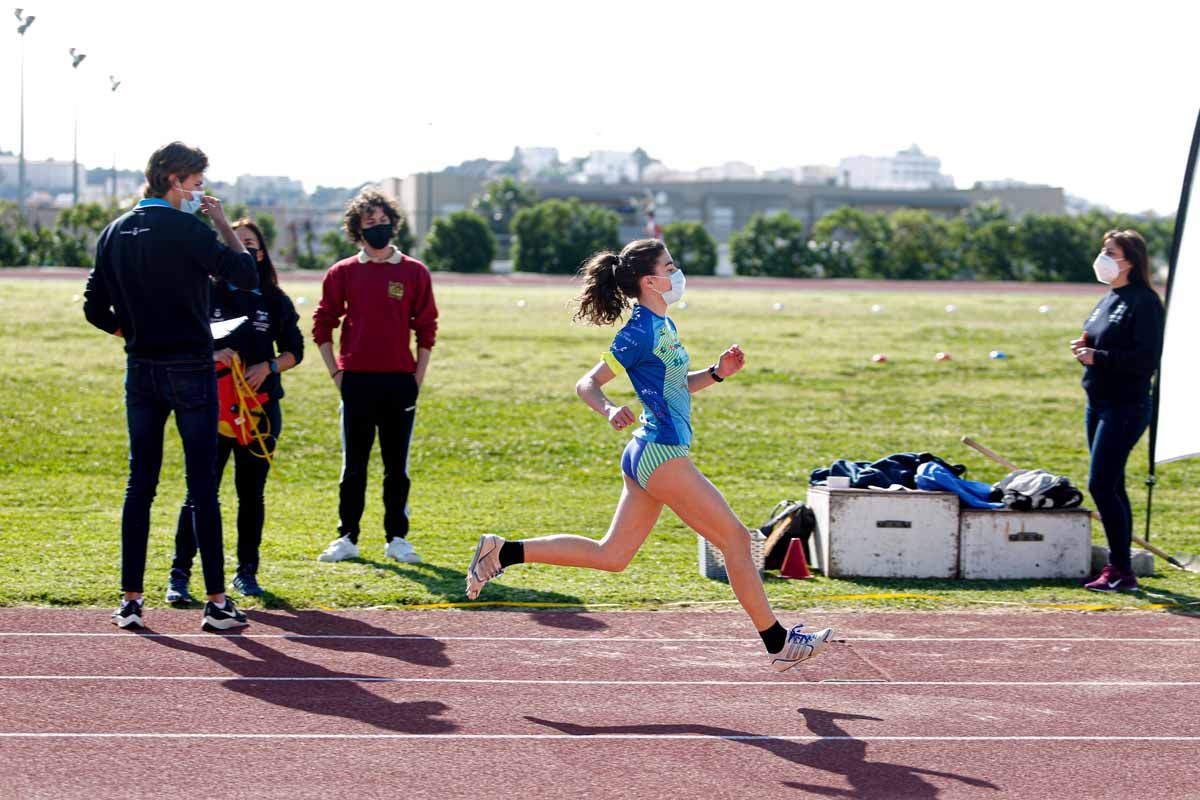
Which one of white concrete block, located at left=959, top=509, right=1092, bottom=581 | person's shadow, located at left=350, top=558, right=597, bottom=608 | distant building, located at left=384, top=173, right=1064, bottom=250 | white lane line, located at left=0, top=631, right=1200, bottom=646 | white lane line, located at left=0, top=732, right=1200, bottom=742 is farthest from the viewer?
distant building, located at left=384, top=173, right=1064, bottom=250

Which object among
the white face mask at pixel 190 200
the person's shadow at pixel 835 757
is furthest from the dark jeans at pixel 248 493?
the person's shadow at pixel 835 757

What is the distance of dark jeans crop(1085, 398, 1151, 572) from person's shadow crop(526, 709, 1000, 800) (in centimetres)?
347

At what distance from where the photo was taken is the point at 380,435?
360 inches

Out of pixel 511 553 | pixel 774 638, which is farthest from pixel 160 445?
pixel 774 638

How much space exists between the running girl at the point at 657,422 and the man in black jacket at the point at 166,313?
1701mm

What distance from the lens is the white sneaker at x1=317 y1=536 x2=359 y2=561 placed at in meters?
9.15

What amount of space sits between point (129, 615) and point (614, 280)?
287 centimetres

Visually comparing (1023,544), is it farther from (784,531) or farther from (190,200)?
(190,200)

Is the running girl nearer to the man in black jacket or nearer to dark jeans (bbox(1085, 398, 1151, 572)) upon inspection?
the man in black jacket

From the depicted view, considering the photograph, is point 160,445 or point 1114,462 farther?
point 1114,462

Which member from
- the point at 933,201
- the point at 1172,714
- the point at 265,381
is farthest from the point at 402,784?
the point at 933,201

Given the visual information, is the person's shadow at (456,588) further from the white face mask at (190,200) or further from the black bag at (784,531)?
the white face mask at (190,200)

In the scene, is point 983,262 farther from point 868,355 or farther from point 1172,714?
point 1172,714

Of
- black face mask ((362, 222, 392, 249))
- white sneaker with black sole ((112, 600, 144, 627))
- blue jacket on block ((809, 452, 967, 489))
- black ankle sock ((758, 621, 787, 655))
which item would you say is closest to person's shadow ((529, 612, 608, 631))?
black ankle sock ((758, 621, 787, 655))
